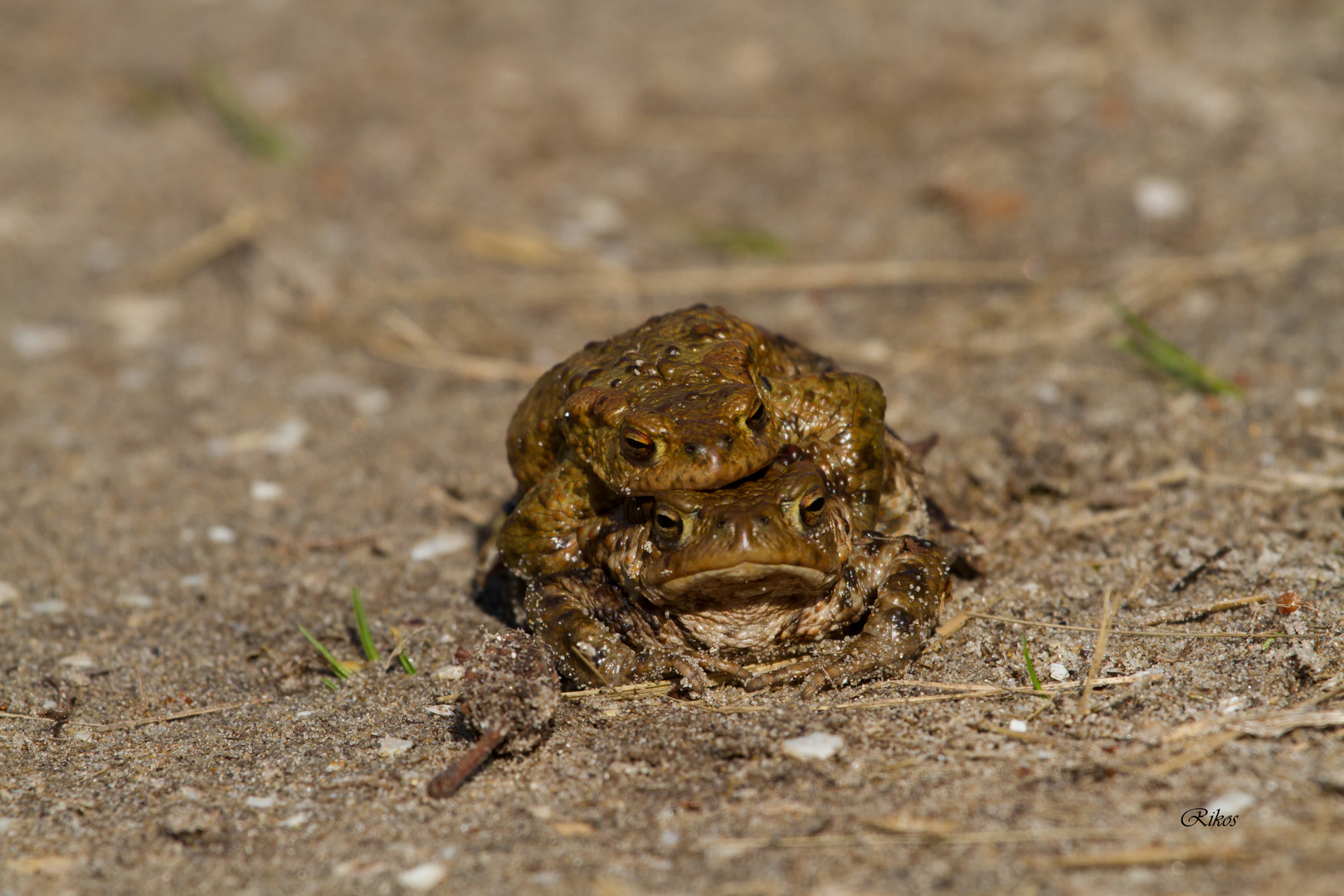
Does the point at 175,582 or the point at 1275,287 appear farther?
the point at 1275,287

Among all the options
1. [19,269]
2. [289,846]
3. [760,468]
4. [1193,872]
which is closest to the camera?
[1193,872]

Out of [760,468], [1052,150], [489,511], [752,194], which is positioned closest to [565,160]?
[752,194]

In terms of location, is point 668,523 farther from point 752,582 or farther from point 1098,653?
point 1098,653

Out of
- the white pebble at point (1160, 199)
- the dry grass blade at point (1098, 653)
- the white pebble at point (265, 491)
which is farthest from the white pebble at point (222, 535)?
the white pebble at point (1160, 199)

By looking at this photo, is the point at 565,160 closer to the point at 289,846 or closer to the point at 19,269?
the point at 19,269

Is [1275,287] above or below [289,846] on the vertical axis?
above

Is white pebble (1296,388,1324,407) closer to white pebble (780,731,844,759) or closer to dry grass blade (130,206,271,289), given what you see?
white pebble (780,731,844,759)

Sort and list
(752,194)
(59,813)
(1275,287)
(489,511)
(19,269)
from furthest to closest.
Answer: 1. (752,194)
2. (19,269)
3. (1275,287)
4. (489,511)
5. (59,813)
